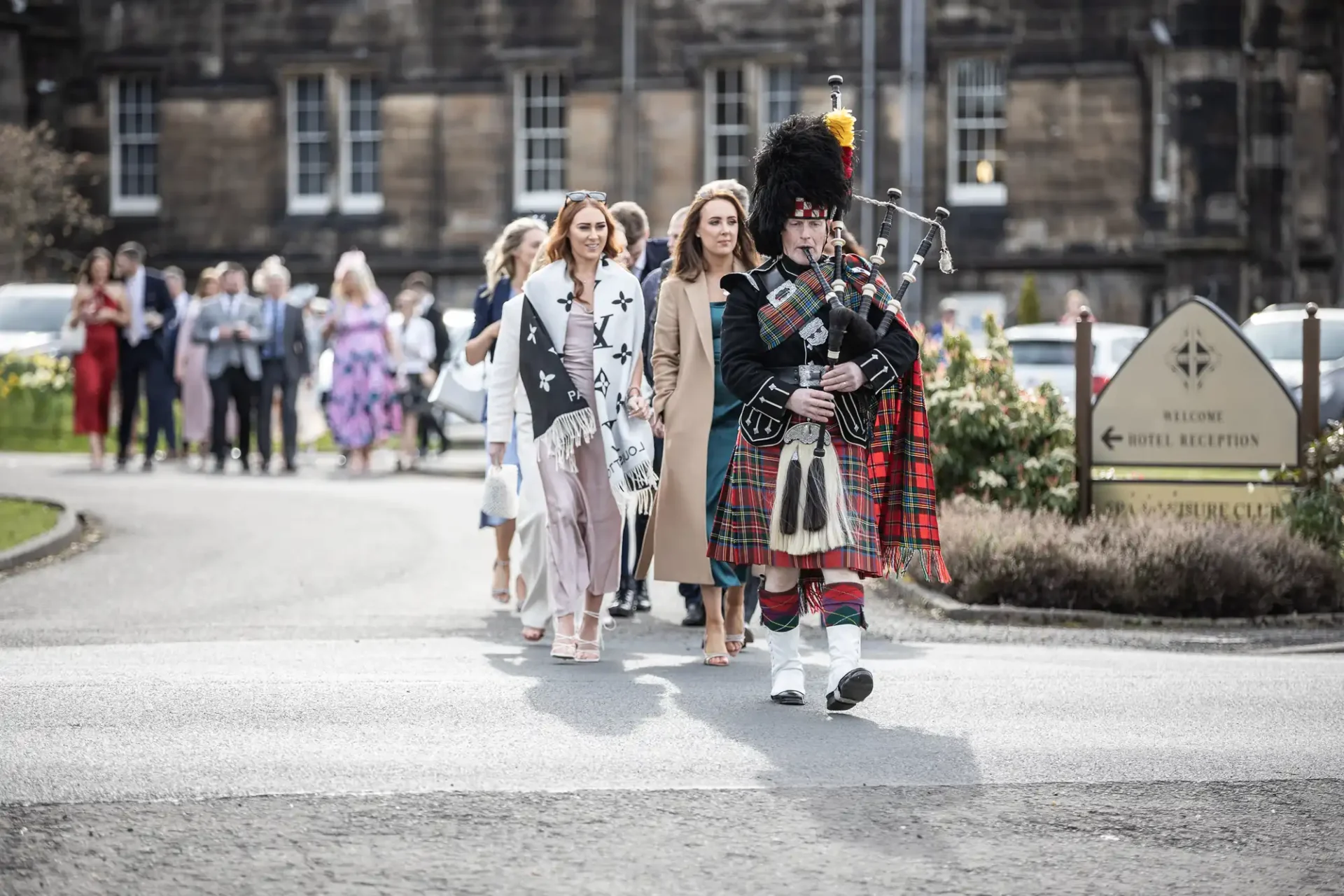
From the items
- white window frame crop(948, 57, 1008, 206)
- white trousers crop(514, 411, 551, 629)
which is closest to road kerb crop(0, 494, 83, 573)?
white trousers crop(514, 411, 551, 629)

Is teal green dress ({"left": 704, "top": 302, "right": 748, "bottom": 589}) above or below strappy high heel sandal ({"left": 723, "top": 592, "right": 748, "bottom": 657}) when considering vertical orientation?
above

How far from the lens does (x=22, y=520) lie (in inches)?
621

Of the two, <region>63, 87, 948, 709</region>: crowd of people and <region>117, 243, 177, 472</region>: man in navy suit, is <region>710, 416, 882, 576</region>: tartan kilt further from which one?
<region>117, 243, 177, 472</region>: man in navy suit

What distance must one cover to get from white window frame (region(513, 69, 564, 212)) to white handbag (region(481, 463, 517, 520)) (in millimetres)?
27761

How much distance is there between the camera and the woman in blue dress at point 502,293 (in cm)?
1138

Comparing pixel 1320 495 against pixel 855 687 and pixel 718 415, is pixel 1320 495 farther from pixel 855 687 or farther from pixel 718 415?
pixel 855 687

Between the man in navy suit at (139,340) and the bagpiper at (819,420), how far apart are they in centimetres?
1447

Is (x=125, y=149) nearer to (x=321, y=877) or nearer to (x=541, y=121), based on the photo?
(x=541, y=121)

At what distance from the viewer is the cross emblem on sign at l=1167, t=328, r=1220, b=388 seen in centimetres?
1419

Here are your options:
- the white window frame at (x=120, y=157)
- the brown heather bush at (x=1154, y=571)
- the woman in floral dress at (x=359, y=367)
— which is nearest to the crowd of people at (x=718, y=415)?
the brown heather bush at (x=1154, y=571)

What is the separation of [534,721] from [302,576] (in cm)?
617

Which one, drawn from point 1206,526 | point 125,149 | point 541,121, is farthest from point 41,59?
point 1206,526

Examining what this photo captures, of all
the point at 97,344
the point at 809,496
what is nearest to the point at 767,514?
the point at 809,496

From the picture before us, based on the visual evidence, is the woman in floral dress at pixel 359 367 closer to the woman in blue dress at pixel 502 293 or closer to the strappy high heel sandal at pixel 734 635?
the woman in blue dress at pixel 502 293
